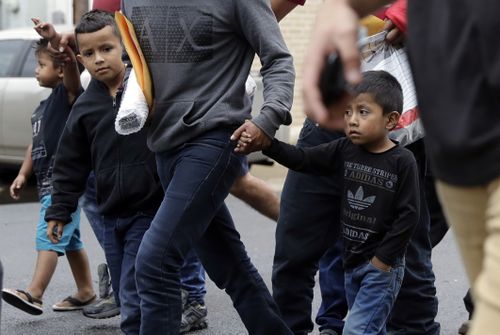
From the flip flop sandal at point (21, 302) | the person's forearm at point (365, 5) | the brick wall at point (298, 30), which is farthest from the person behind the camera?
the brick wall at point (298, 30)

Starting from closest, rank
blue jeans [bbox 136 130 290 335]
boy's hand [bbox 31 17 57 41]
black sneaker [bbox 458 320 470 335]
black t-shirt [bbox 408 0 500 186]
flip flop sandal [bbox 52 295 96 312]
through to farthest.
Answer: black t-shirt [bbox 408 0 500 186] → blue jeans [bbox 136 130 290 335] → boy's hand [bbox 31 17 57 41] → black sneaker [bbox 458 320 470 335] → flip flop sandal [bbox 52 295 96 312]

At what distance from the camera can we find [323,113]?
2146mm

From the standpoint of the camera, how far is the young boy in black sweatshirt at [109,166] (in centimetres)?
488

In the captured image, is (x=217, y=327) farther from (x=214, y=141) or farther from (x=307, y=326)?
(x=214, y=141)

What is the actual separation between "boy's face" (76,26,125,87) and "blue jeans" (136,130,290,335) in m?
0.69

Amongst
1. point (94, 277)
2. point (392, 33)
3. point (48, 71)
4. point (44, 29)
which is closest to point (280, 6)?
point (392, 33)

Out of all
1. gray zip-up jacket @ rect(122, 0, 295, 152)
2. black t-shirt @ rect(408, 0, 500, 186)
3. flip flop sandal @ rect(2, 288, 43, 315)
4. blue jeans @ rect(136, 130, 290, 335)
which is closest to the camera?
black t-shirt @ rect(408, 0, 500, 186)

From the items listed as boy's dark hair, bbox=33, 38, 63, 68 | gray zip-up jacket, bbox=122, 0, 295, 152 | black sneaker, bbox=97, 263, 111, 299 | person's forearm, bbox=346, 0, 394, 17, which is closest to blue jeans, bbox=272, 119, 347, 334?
gray zip-up jacket, bbox=122, 0, 295, 152

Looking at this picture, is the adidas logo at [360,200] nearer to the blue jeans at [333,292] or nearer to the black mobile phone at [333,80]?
the blue jeans at [333,292]

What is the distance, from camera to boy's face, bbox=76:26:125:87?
502cm

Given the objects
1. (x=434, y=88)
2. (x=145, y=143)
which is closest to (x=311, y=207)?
(x=145, y=143)

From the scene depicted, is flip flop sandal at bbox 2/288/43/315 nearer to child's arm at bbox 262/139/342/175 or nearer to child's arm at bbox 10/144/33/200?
child's arm at bbox 10/144/33/200

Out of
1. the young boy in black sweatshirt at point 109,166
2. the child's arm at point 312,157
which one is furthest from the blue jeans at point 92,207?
the child's arm at point 312,157

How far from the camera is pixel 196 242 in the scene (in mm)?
4445
